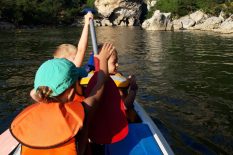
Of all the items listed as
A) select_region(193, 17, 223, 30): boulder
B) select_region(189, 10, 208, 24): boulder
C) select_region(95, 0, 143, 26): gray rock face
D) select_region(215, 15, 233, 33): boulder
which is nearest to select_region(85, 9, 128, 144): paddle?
select_region(215, 15, 233, 33): boulder

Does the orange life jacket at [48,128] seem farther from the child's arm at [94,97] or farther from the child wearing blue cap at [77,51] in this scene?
the child wearing blue cap at [77,51]

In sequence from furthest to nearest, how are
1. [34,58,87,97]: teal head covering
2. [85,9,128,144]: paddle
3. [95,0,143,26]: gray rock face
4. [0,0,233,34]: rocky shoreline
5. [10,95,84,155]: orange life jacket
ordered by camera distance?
1. [95,0,143,26]: gray rock face
2. [0,0,233,34]: rocky shoreline
3. [85,9,128,144]: paddle
4. [34,58,87,97]: teal head covering
5. [10,95,84,155]: orange life jacket

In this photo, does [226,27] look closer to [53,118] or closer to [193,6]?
[193,6]

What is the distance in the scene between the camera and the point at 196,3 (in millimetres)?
55406

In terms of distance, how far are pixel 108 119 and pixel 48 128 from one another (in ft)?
2.32

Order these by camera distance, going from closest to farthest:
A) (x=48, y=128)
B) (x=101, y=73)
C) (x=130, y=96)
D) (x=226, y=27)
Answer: (x=48, y=128) → (x=101, y=73) → (x=130, y=96) → (x=226, y=27)

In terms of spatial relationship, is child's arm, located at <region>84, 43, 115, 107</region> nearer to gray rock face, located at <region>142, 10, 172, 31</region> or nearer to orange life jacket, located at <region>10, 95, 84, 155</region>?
orange life jacket, located at <region>10, 95, 84, 155</region>

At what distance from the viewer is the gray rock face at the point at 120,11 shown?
6638 centimetres

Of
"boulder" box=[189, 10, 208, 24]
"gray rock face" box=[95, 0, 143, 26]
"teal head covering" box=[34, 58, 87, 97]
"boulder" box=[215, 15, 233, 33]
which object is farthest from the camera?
"gray rock face" box=[95, 0, 143, 26]

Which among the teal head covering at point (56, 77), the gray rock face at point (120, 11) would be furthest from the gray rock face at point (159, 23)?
the teal head covering at point (56, 77)

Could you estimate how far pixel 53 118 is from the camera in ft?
7.53

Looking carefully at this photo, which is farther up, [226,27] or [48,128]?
[48,128]

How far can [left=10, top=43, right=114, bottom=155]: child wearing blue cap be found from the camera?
225 centimetres

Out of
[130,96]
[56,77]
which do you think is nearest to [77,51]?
[130,96]
